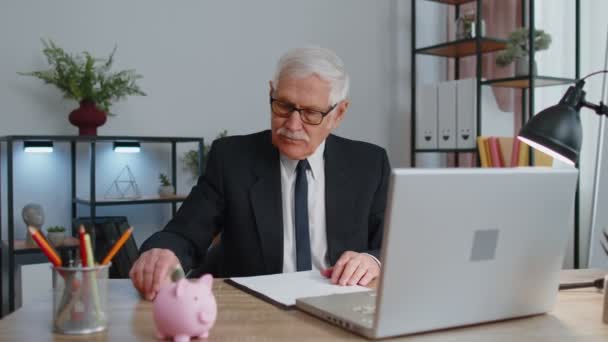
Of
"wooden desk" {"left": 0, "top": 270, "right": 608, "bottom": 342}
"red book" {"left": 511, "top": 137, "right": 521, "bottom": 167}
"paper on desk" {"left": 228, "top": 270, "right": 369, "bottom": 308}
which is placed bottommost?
"wooden desk" {"left": 0, "top": 270, "right": 608, "bottom": 342}

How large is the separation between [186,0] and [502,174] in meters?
2.72

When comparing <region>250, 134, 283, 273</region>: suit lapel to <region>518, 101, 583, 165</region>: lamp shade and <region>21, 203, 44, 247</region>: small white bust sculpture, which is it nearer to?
<region>518, 101, 583, 165</region>: lamp shade

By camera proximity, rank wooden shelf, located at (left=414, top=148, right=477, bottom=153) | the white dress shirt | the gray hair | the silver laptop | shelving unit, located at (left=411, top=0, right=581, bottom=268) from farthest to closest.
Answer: wooden shelf, located at (left=414, top=148, right=477, bottom=153), shelving unit, located at (left=411, top=0, right=581, bottom=268), the white dress shirt, the gray hair, the silver laptop

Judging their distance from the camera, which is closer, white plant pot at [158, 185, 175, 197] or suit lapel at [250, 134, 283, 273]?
suit lapel at [250, 134, 283, 273]

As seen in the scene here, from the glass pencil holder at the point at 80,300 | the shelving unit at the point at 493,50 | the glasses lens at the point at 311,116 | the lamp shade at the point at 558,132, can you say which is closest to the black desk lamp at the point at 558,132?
the lamp shade at the point at 558,132

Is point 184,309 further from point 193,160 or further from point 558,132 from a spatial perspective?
point 193,160

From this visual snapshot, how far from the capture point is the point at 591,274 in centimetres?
156

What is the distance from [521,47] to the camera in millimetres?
3271

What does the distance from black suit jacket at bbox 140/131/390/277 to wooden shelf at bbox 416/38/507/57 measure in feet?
6.19

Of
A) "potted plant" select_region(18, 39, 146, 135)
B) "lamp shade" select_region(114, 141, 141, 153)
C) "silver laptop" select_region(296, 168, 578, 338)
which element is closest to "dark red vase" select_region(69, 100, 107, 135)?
"potted plant" select_region(18, 39, 146, 135)

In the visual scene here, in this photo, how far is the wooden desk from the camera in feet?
3.08

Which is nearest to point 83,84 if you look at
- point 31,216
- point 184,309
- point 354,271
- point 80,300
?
point 31,216

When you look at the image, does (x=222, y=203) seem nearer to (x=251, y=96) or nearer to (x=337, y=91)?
(x=337, y=91)

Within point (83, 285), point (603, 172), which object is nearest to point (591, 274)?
point (83, 285)
